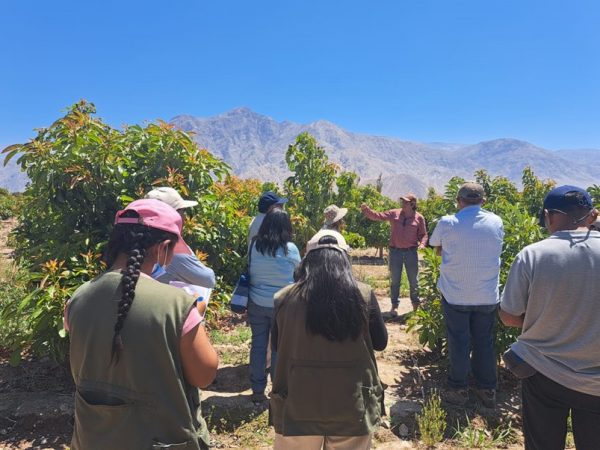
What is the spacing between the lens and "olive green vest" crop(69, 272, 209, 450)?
1443mm

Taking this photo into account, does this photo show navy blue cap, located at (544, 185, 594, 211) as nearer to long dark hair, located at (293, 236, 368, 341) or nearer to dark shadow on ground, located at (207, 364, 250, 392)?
long dark hair, located at (293, 236, 368, 341)

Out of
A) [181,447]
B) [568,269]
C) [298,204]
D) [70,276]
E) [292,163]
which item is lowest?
[181,447]

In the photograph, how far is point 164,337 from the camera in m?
1.45

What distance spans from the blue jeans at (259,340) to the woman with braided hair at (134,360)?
2150 mm

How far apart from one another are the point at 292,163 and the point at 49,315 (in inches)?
252

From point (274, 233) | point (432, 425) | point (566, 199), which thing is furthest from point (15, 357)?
point (566, 199)

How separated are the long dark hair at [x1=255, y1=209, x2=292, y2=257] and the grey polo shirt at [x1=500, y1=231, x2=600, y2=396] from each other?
1.84 metres

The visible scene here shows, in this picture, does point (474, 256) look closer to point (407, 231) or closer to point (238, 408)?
point (238, 408)

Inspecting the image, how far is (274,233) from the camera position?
3533 millimetres

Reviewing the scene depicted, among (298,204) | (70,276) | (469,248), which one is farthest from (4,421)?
(298,204)

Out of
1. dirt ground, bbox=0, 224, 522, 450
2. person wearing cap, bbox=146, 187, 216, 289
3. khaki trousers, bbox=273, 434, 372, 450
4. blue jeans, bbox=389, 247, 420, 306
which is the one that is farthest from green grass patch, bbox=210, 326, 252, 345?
khaki trousers, bbox=273, 434, 372, 450

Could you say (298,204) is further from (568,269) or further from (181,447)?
(181,447)

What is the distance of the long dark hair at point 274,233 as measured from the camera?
11.6ft

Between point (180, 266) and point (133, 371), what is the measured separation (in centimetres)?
131
